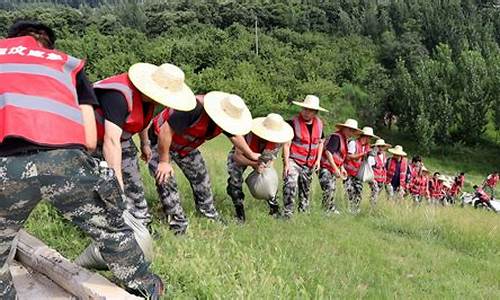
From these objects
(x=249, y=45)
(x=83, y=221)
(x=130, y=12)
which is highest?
(x=83, y=221)

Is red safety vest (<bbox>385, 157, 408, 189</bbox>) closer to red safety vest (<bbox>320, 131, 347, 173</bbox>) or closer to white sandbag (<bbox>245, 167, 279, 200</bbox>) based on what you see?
red safety vest (<bbox>320, 131, 347, 173</bbox>)

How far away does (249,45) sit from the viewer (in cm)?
6072

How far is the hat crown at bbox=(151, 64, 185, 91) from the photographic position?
13.2ft

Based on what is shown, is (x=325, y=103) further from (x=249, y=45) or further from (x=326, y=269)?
(x=326, y=269)

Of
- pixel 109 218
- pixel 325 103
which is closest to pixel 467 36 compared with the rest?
pixel 325 103

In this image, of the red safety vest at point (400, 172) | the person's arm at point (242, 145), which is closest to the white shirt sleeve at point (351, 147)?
the red safety vest at point (400, 172)

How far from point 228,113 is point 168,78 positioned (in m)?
1.08

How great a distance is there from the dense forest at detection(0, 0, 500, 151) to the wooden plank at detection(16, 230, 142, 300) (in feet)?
112

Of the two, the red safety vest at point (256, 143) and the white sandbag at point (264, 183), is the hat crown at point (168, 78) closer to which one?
the white sandbag at point (264, 183)

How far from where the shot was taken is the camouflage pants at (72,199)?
101 inches

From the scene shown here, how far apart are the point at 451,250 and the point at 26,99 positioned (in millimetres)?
5269

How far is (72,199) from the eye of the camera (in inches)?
107

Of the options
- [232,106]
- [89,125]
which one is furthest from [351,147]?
[89,125]

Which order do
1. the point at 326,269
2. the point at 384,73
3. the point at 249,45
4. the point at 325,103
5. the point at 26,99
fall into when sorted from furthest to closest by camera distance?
the point at 249,45, the point at 384,73, the point at 325,103, the point at 326,269, the point at 26,99
